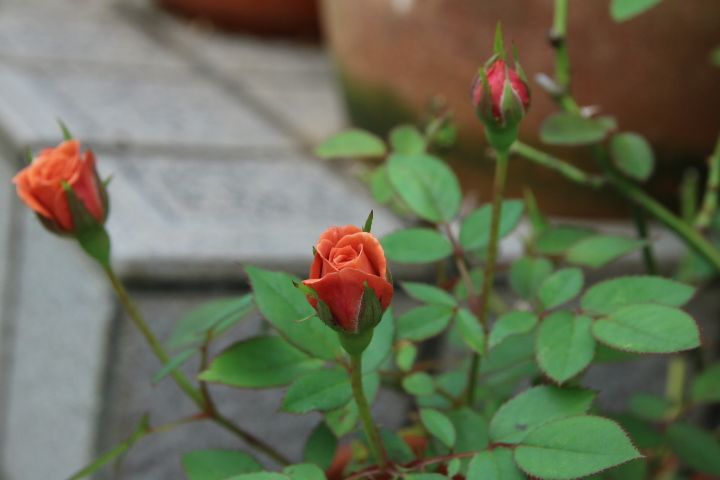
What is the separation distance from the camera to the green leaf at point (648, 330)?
1.65ft

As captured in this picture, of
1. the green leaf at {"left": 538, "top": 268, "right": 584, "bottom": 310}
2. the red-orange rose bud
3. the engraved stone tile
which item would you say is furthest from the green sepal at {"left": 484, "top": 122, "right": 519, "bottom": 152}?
the engraved stone tile

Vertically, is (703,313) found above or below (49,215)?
below

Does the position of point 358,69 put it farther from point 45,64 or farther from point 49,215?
point 49,215

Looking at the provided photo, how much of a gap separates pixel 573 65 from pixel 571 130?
32 centimetres

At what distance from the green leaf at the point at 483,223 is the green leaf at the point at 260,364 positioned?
136 mm

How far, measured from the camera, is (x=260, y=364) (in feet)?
1.87

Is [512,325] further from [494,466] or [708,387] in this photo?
[708,387]

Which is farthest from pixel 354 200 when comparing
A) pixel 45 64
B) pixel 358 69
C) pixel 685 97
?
pixel 45 64

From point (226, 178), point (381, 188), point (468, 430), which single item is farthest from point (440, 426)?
point (226, 178)

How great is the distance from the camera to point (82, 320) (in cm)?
95

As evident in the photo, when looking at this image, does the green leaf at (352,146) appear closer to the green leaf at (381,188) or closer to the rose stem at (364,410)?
the green leaf at (381,188)

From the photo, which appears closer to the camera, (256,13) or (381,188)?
(381,188)

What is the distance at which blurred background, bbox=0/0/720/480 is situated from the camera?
0.94 meters

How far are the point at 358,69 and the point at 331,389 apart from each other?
2.35 feet
